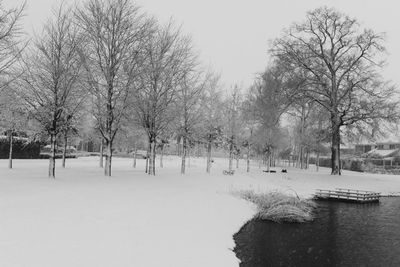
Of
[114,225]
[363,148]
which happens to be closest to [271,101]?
[114,225]

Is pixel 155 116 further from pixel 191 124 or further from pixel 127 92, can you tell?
pixel 191 124

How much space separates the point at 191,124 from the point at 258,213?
1487cm

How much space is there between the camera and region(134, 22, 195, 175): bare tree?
2709 cm

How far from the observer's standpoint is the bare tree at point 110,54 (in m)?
24.2

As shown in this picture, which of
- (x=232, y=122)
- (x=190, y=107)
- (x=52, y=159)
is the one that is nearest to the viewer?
(x=52, y=159)

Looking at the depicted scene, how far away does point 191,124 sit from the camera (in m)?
32.6

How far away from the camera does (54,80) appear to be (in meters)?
22.0

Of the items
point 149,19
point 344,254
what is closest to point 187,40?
point 149,19

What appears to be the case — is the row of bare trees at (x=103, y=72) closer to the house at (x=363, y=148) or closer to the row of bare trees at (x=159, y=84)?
the row of bare trees at (x=159, y=84)

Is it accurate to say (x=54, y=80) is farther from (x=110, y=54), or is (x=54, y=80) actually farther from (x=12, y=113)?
(x=12, y=113)

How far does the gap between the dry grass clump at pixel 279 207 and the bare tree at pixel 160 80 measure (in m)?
8.84

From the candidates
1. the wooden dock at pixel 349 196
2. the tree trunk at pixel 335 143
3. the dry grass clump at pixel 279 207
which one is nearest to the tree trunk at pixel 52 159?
the dry grass clump at pixel 279 207

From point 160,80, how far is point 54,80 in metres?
8.23

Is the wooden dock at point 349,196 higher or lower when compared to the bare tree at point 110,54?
lower
